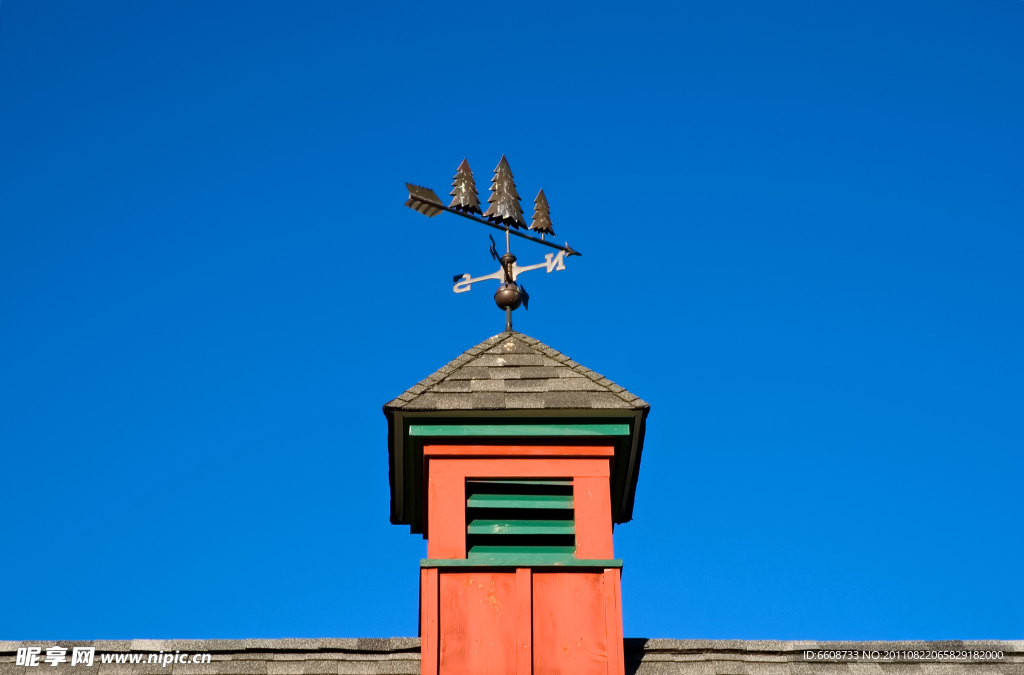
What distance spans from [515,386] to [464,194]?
6.25ft

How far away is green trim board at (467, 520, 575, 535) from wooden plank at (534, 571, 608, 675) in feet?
1.24

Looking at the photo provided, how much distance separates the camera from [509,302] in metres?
11.5

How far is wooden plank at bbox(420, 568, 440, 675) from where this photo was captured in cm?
930

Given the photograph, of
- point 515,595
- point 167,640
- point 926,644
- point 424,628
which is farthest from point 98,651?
point 926,644

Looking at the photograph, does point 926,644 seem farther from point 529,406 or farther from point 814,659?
point 529,406

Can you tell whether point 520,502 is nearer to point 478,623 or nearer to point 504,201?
point 478,623

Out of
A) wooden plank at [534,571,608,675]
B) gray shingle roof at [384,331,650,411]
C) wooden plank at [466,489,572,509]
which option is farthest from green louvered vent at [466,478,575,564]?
gray shingle roof at [384,331,650,411]

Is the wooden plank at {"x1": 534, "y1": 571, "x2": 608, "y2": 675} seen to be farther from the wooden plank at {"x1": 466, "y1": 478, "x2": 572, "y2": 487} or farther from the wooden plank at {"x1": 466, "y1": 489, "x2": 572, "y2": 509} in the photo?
the wooden plank at {"x1": 466, "y1": 478, "x2": 572, "y2": 487}

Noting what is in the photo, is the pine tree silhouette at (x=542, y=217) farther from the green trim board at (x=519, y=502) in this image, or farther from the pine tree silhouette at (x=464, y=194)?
the green trim board at (x=519, y=502)

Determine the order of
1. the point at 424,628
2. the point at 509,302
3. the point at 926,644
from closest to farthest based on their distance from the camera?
the point at 424,628 → the point at 926,644 → the point at 509,302

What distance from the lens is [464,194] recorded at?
11438 mm

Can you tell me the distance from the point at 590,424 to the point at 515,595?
146 centimetres

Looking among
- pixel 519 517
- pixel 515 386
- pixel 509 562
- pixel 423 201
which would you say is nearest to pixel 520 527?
pixel 519 517

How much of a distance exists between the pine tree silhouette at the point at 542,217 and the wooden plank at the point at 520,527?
2.83 m
